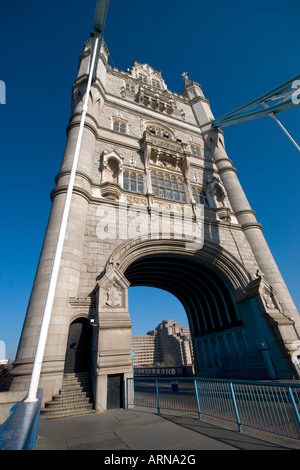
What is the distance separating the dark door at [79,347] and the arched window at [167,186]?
977 centimetres

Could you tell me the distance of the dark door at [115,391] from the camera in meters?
7.29

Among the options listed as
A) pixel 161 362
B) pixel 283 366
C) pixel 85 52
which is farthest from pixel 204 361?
pixel 161 362

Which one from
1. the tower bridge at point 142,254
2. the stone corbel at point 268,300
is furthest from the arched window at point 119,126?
the stone corbel at point 268,300

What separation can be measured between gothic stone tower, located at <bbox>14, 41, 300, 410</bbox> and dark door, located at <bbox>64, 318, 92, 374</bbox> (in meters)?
0.04

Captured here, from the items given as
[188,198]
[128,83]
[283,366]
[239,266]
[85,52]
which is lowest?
[283,366]

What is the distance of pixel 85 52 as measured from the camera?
20.4 metres

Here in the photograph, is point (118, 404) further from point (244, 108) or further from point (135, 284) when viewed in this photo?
point (244, 108)

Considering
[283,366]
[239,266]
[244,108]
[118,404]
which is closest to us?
[118,404]

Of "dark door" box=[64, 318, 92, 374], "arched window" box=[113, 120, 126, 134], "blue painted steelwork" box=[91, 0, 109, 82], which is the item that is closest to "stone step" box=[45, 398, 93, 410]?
"dark door" box=[64, 318, 92, 374]

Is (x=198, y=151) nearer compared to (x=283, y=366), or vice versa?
(x=283, y=366)

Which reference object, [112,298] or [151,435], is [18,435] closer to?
[151,435]
